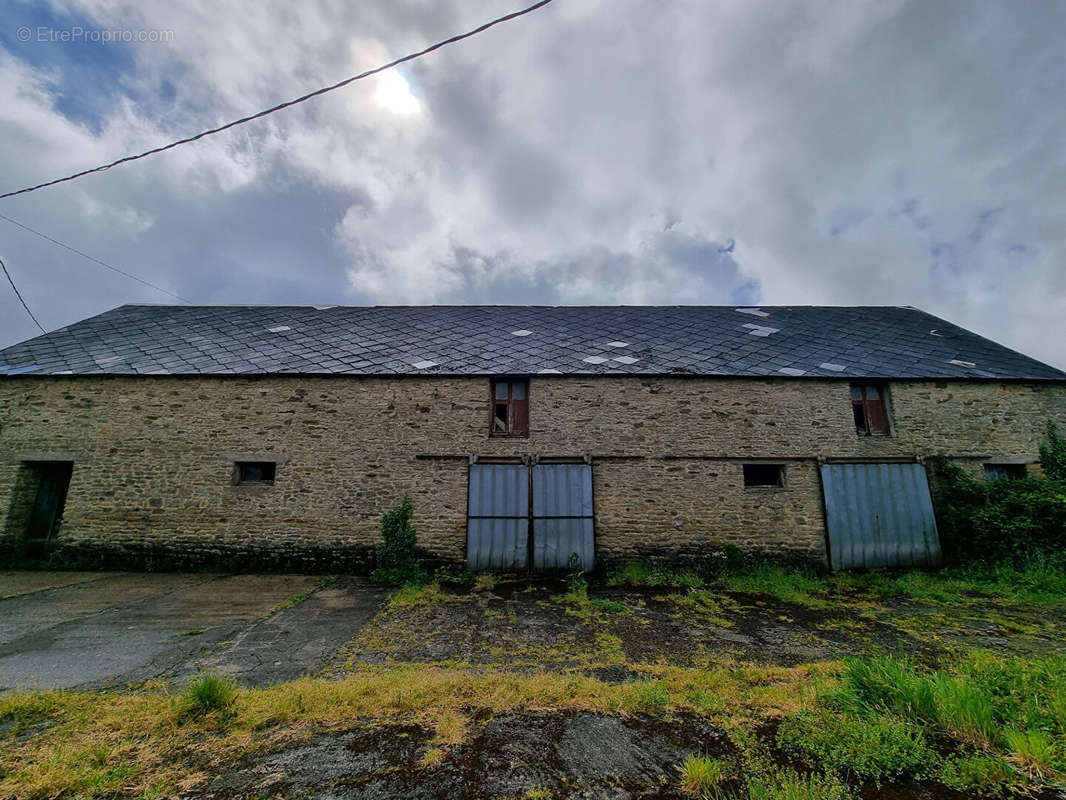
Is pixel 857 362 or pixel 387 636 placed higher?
pixel 857 362

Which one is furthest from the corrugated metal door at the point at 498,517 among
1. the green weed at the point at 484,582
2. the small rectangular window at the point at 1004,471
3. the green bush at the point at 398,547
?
the small rectangular window at the point at 1004,471

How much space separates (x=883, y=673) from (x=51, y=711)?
6444 mm

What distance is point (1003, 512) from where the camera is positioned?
25.6 feet

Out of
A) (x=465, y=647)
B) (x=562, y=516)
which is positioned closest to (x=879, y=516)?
(x=562, y=516)

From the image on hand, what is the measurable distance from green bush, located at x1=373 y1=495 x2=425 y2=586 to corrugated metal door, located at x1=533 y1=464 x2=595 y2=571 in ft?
7.51

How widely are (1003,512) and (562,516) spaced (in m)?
8.21

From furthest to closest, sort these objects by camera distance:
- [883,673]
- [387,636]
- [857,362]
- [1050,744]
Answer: [857,362]
[387,636]
[883,673]
[1050,744]

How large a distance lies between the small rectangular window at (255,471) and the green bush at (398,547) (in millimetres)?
2619

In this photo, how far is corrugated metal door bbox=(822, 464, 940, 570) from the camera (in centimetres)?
814

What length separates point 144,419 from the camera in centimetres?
855

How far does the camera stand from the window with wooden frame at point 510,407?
8.64m

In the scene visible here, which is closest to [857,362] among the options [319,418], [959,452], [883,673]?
[959,452]

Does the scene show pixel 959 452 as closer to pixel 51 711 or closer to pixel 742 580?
pixel 742 580

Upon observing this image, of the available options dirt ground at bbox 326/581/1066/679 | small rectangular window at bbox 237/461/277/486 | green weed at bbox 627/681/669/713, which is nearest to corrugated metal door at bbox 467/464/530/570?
dirt ground at bbox 326/581/1066/679
